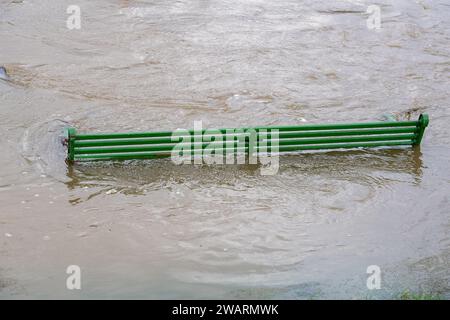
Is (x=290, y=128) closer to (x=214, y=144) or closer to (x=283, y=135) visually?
(x=283, y=135)

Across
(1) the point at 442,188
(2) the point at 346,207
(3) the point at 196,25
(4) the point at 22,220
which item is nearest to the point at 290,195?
(2) the point at 346,207

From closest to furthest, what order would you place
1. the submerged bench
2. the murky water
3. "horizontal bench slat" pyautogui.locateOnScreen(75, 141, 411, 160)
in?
the murky water
the submerged bench
"horizontal bench slat" pyautogui.locateOnScreen(75, 141, 411, 160)

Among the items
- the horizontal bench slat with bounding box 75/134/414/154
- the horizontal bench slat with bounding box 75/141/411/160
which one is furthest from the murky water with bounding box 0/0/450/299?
the horizontal bench slat with bounding box 75/134/414/154

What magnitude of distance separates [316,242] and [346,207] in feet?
3.85

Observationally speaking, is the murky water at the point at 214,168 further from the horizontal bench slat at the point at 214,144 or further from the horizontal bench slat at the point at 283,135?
the horizontal bench slat at the point at 283,135

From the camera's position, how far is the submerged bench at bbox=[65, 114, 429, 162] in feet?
34.3

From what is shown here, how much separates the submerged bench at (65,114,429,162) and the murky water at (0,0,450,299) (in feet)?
0.81

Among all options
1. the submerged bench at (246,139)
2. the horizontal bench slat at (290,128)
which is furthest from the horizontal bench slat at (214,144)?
the horizontal bench slat at (290,128)

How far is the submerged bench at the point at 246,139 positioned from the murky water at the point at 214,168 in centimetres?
25

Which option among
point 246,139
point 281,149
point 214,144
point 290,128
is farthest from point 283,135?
point 214,144

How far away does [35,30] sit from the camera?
633 inches

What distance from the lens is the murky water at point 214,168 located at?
27.2 ft

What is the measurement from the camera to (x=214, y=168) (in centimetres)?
1085

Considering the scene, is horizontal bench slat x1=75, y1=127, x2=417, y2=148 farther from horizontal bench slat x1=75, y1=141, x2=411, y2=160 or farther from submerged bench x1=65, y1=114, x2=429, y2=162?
horizontal bench slat x1=75, y1=141, x2=411, y2=160
